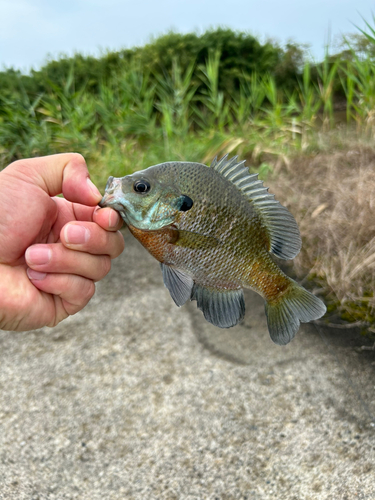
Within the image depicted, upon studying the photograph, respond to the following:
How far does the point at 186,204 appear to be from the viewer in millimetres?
849

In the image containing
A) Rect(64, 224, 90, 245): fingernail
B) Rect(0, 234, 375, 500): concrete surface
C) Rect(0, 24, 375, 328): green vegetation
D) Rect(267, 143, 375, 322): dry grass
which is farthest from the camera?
Rect(0, 24, 375, 328): green vegetation

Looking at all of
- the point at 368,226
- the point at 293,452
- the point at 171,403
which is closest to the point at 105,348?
the point at 171,403

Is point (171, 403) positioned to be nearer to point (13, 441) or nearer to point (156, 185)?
point (13, 441)

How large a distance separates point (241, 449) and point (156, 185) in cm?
192

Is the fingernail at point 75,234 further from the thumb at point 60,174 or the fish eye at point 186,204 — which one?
the fish eye at point 186,204

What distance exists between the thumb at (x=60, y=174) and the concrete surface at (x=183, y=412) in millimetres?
1617

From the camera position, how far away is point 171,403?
8.69ft

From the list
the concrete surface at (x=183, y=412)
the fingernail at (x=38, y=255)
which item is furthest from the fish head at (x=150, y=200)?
the concrete surface at (x=183, y=412)

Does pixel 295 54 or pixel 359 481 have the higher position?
pixel 295 54

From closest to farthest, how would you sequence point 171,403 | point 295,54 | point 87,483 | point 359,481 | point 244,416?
point 359,481
point 87,483
point 244,416
point 171,403
point 295,54

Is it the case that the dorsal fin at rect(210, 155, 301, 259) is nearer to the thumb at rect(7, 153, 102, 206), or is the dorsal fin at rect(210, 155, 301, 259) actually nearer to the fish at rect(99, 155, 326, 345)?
the fish at rect(99, 155, 326, 345)

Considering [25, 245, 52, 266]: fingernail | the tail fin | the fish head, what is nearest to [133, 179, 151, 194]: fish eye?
the fish head

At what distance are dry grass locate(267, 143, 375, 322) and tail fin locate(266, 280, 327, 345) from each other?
1.67 metres

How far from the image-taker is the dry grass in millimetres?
2521
